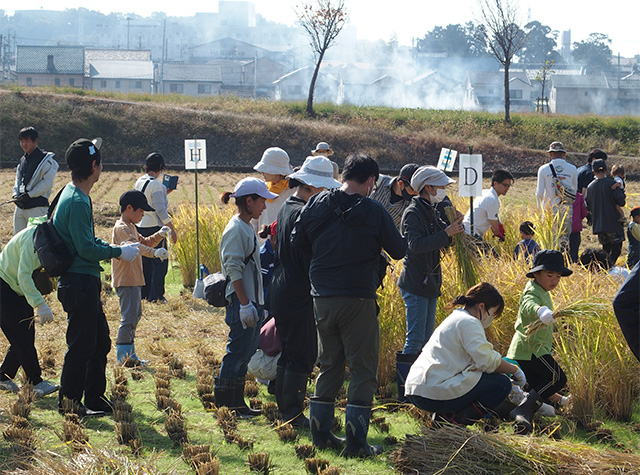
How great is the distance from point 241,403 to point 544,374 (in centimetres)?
208

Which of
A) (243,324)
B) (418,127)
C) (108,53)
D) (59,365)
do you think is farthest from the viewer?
(108,53)

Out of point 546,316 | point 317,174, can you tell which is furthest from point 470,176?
point 546,316

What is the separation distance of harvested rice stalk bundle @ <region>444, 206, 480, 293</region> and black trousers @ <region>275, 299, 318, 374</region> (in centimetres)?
158

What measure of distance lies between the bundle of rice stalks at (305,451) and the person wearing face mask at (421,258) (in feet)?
4.06

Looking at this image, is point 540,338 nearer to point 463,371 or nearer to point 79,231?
point 463,371

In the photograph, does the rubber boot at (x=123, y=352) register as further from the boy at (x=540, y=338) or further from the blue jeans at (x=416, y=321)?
the boy at (x=540, y=338)

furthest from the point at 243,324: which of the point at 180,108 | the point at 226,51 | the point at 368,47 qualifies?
the point at 226,51

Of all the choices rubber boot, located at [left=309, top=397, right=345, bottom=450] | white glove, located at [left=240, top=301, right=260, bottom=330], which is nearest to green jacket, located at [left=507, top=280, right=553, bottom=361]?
rubber boot, located at [left=309, top=397, right=345, bottom=450]

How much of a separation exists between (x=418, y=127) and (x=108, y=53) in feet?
190

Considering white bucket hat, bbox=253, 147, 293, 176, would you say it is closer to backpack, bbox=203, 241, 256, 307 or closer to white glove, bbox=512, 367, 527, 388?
backpack, bbox=203, 241, 256, 307

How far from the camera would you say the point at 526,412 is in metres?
4.86

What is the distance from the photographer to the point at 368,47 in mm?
107562

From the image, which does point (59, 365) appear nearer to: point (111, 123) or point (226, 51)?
point (111, 123)

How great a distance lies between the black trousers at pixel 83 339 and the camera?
16.7 feet
